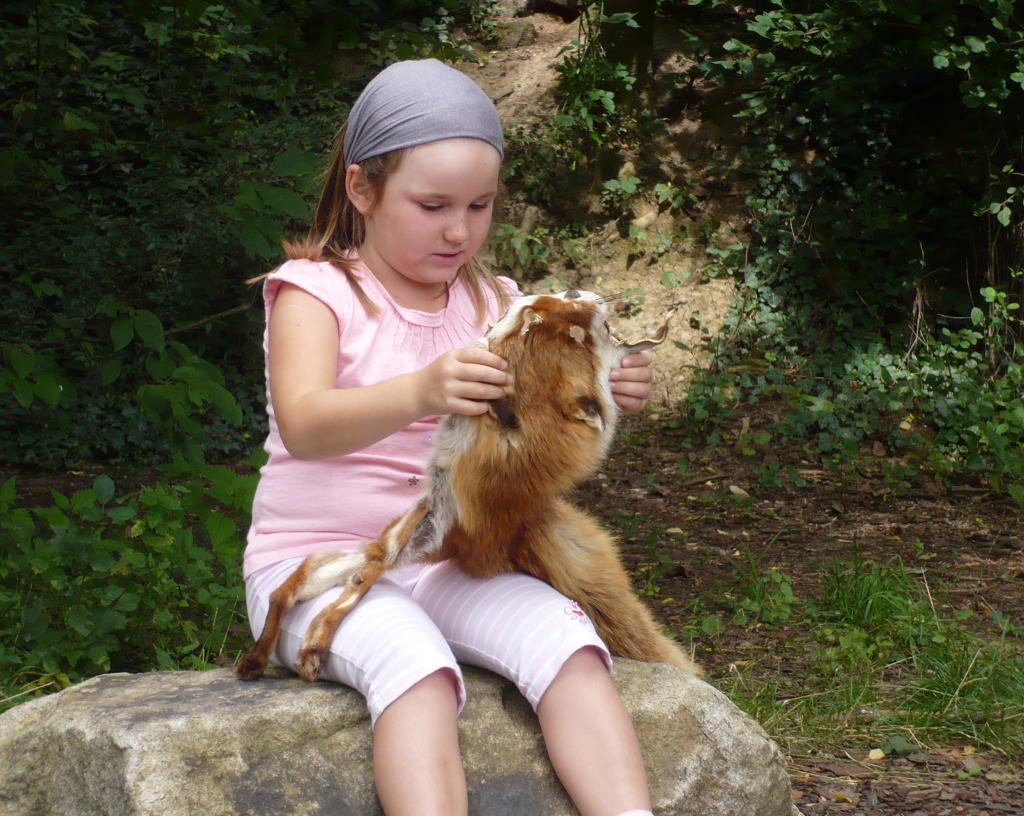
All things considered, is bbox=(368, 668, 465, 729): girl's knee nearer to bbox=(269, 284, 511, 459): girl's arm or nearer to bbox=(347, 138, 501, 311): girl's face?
bbox=(269, 284, 511, 459): girl's arm

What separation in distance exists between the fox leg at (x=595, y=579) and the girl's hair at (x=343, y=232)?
71 cm

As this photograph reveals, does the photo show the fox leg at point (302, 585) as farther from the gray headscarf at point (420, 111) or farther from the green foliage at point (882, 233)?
the green foliage at point (882, 233)

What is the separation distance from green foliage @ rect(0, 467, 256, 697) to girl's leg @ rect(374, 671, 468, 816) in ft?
5.55

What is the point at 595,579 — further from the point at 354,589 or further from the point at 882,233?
the point at 882,233

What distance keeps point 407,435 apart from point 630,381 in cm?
58

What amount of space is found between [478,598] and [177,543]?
2059 mm

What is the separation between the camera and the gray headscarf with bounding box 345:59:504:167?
248 cm

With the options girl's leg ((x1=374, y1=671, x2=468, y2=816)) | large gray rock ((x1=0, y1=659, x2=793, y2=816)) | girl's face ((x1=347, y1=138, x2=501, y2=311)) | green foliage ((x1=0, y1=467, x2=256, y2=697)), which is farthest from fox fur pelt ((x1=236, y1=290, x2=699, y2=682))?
green foliage ((x1=0, y1=467, x2=256, y2=697))

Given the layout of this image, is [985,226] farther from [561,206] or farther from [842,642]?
[842,642]

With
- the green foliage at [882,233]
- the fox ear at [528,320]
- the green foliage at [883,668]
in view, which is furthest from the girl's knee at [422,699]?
the green foliage at [882,233]

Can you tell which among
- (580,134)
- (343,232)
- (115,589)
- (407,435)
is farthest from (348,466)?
(580,134)

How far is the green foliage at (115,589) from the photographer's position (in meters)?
3.39

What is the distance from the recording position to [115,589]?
3.48 metres

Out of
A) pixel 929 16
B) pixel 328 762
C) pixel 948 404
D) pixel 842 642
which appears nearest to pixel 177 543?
pixel 328 762
